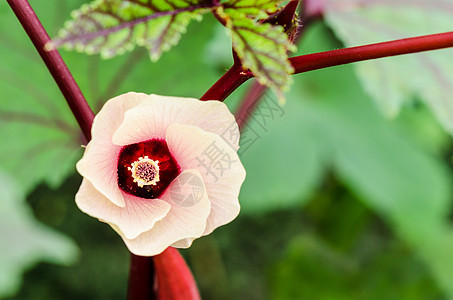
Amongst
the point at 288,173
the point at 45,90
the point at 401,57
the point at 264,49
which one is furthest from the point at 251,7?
the point at 288,173

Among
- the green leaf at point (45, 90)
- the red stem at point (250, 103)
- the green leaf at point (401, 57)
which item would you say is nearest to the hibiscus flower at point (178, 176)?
the red stem at point (250, 103)

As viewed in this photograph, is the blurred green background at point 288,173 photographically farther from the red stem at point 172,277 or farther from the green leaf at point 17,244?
the red stem at point 172,277

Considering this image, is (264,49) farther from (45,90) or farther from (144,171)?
(45,90)

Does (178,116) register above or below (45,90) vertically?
above

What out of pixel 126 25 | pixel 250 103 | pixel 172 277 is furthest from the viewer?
pixel 250 103

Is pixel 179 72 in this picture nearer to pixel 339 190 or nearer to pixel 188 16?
pixel 188 16

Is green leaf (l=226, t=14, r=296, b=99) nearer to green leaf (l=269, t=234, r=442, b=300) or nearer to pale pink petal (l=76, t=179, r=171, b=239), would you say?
pale pink petal (l=76, t=179, r=171, b=239)
